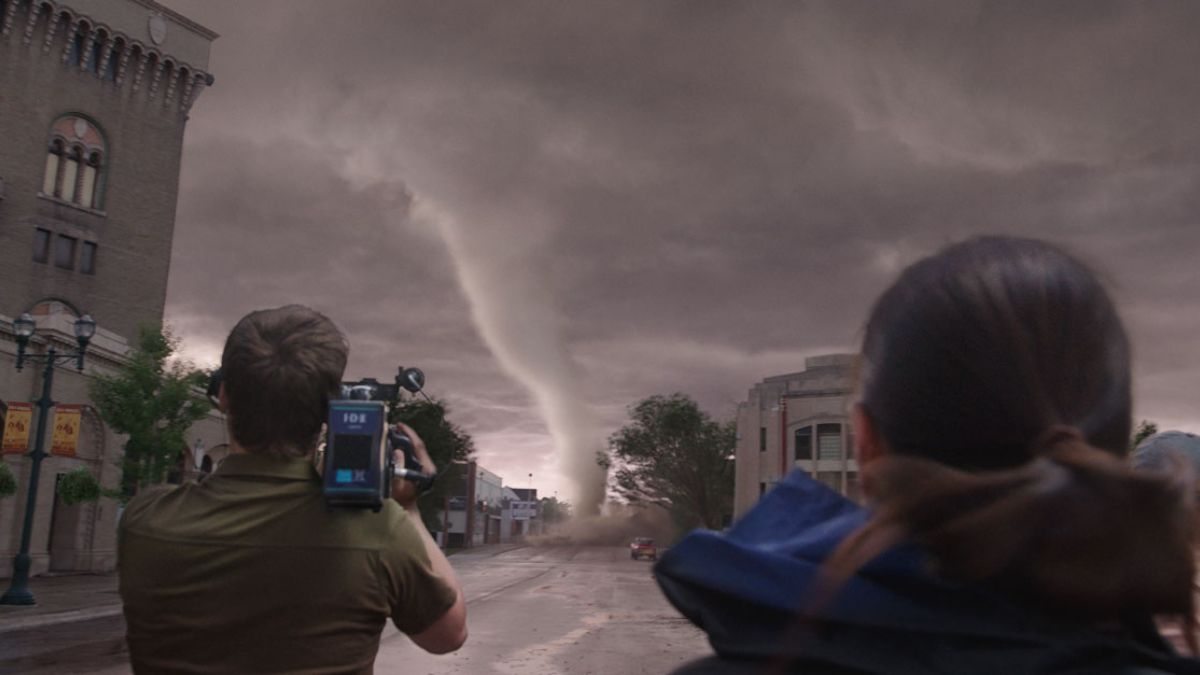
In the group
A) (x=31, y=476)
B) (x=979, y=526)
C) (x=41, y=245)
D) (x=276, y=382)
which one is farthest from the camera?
(x=41, y=245)

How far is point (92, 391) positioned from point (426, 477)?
105 ft

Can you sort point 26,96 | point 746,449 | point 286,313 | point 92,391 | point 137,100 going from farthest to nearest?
point 746,449 < point 137,100 < point 26,96 < point 92,391 < point 286,313

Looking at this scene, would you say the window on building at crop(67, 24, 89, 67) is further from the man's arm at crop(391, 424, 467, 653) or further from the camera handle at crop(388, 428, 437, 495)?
the man's arm at crop(391, 424, 467, 653)

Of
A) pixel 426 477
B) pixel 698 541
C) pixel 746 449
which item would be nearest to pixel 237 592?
pixel 426 477

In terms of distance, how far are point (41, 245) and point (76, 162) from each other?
12.1 feet

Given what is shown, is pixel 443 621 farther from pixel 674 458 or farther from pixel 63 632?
pixel 674 458

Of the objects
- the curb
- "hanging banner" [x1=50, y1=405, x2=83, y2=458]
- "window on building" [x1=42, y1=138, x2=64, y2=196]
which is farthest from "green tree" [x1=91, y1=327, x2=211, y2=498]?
"window on building" [x1=42, y1=138, x2=64, y2=196]

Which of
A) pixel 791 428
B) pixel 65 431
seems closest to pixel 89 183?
pixel 65 431

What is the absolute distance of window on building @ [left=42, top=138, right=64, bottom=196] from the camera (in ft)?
125

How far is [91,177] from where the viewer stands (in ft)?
131

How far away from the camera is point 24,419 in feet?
81.0

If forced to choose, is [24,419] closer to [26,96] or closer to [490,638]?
[490,638]

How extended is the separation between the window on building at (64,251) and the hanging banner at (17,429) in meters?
15.4

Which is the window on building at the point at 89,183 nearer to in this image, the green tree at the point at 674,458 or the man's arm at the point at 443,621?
the man's arm at the point at 443,621
